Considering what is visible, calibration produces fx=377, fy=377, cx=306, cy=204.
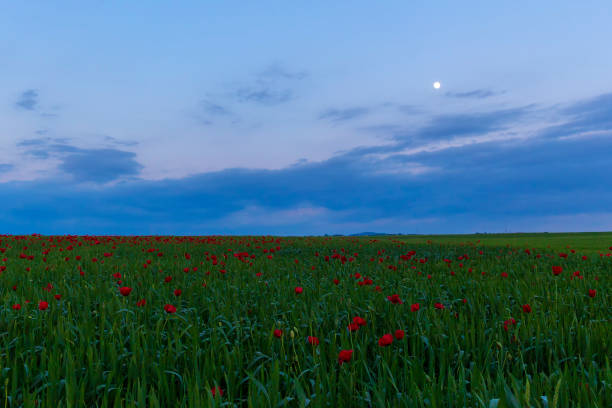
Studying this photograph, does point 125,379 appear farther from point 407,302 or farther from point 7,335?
point 407,302

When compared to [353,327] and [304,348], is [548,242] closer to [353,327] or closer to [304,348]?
[353,327]

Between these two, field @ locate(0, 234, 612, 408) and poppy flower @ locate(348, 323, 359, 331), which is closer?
field @ locate(0, 234, 612, 408)

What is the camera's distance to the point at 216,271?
328 inches

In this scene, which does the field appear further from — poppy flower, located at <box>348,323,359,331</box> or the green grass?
the green grass

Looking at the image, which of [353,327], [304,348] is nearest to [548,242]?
[353,327]

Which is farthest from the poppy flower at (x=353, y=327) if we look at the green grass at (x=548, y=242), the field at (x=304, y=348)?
the green grass at (x=548, y=242)

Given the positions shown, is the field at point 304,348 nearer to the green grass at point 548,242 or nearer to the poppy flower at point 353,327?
the poppy flower at point 353,327

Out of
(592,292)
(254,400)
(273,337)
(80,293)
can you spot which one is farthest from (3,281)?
(592,292)

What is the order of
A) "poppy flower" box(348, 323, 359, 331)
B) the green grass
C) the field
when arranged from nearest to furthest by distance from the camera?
the field, "poppy flower" box(348, 323, 359, 331), the green grass

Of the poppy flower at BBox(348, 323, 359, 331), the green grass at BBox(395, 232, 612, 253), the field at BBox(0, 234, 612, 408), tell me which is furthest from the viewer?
the green grass at BBox(395, 232, 612, 253)

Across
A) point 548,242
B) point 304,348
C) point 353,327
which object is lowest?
point 548,242

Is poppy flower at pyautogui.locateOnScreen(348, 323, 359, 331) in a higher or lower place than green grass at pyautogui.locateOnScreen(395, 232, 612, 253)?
higher

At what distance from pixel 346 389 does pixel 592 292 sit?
414 centimetres

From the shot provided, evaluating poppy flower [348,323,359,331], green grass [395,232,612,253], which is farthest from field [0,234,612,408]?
green grass [395,232,612,253]
